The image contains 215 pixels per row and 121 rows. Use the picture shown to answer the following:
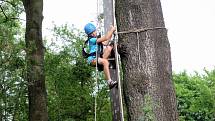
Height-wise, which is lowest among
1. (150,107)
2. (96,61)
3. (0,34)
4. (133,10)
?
(150,107)

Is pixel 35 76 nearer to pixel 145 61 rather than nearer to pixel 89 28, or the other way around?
pixel 89 28

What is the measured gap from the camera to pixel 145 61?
5.34 meters

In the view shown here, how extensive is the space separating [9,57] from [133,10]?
6530 mm

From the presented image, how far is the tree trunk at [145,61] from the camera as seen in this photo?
17.1ft

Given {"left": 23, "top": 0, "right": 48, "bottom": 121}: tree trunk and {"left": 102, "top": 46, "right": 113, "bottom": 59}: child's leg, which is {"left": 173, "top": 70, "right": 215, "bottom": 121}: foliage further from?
{"left": 102, "top": 46, "right": 113, "bottom": 59}: child's leg

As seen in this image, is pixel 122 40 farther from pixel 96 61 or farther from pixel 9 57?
pixel 9 57

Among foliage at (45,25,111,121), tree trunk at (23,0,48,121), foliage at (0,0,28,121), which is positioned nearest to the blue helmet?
foliage at (0,0,28,121)

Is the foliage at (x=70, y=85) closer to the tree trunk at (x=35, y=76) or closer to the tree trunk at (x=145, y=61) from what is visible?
the tree trunk at (x=35, y=76)

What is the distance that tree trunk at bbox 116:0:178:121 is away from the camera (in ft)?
17.1

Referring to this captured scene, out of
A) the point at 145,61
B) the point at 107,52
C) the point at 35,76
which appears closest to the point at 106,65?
the point at 107,52

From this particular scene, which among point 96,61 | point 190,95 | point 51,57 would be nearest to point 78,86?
point 51,57

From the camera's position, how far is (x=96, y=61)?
20.0ft

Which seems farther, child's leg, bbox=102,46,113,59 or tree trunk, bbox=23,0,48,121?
tree trunk, bbox=23,0,48,121

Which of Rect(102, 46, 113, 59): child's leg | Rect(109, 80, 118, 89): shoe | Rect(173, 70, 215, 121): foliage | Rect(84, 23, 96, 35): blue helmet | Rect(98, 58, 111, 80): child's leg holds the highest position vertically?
Rect(173, 70, 215, 121): foliage
